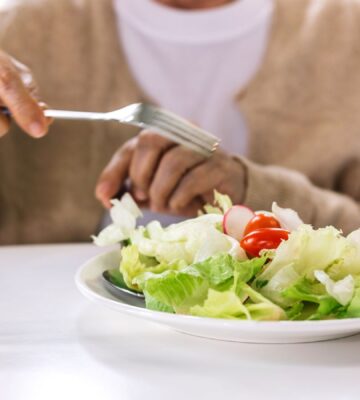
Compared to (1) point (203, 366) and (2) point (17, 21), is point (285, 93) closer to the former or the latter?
(2) point (17, 21)

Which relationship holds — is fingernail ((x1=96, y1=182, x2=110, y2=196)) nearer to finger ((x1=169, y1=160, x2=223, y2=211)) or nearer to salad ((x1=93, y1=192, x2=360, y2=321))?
finger ((x1=169, y1=160, x2=223, y2=211))

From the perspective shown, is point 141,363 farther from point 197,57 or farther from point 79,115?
point 197,57

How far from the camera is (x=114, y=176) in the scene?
1192 millimetres

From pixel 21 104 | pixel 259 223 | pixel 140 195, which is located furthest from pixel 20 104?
pixel 259 223

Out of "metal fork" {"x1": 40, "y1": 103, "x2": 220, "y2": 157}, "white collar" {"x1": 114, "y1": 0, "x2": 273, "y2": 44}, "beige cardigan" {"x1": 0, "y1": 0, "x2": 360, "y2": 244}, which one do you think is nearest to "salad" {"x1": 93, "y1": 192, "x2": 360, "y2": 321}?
"metal fork" {"x1": 40, "y1": 103, "x2": 220, "y2": 157}

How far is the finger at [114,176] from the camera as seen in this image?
118 centimetres

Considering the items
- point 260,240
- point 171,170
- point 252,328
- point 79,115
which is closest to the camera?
point 252,328

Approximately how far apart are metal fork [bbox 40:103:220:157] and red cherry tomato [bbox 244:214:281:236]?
0.26 metres

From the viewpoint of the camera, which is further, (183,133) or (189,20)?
(189,20)

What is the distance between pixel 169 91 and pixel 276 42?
0.27 metres

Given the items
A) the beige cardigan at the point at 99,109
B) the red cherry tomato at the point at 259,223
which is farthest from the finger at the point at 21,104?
the beige cardigan at the point at 99,109

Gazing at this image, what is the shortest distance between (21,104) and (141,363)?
1.59 feet

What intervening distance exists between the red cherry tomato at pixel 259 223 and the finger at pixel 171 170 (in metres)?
0.41

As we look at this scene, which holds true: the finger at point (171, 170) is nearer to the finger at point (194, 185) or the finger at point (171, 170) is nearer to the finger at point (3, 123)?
the finger at point (194, 185)
